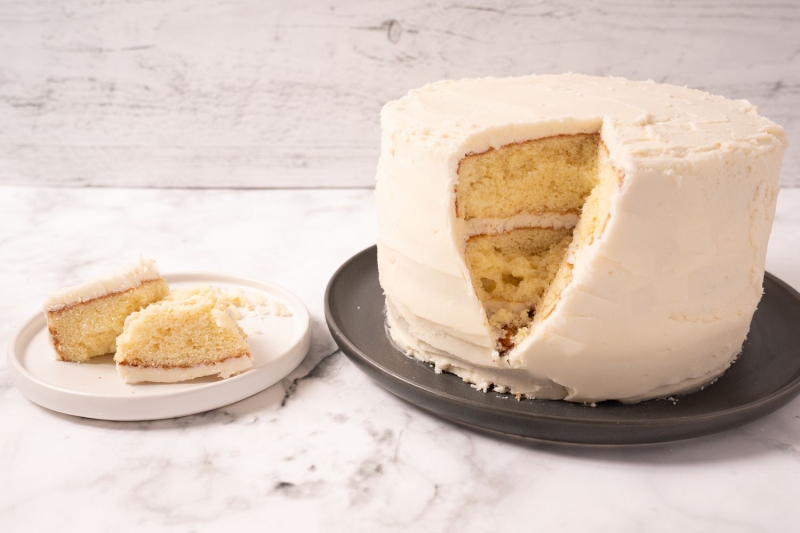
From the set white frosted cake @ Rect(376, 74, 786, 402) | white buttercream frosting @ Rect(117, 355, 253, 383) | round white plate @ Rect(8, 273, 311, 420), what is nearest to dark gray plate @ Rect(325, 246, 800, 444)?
white frosted cake @ Rect(376, 74, 786, 402)

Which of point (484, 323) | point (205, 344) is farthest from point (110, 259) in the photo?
point (484, 323)

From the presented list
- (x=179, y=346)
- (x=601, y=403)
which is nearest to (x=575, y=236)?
(x=601, y=403)

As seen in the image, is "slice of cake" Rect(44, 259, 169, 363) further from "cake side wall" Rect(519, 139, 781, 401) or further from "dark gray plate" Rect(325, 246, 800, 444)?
"cake side wall" Rect(519, 139, 781, 401)

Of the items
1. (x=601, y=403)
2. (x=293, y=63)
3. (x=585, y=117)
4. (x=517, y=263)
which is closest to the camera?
(x=601, y=403)

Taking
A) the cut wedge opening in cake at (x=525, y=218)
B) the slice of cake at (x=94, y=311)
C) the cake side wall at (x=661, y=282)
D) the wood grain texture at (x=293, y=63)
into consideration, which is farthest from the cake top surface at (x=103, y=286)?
the wood grain texture at (x=293, y=63)

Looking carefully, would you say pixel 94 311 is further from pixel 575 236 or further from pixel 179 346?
pixel 575 236

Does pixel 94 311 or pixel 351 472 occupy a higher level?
pixel 94 311

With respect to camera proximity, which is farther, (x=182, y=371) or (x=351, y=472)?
(x=182, y=371)
